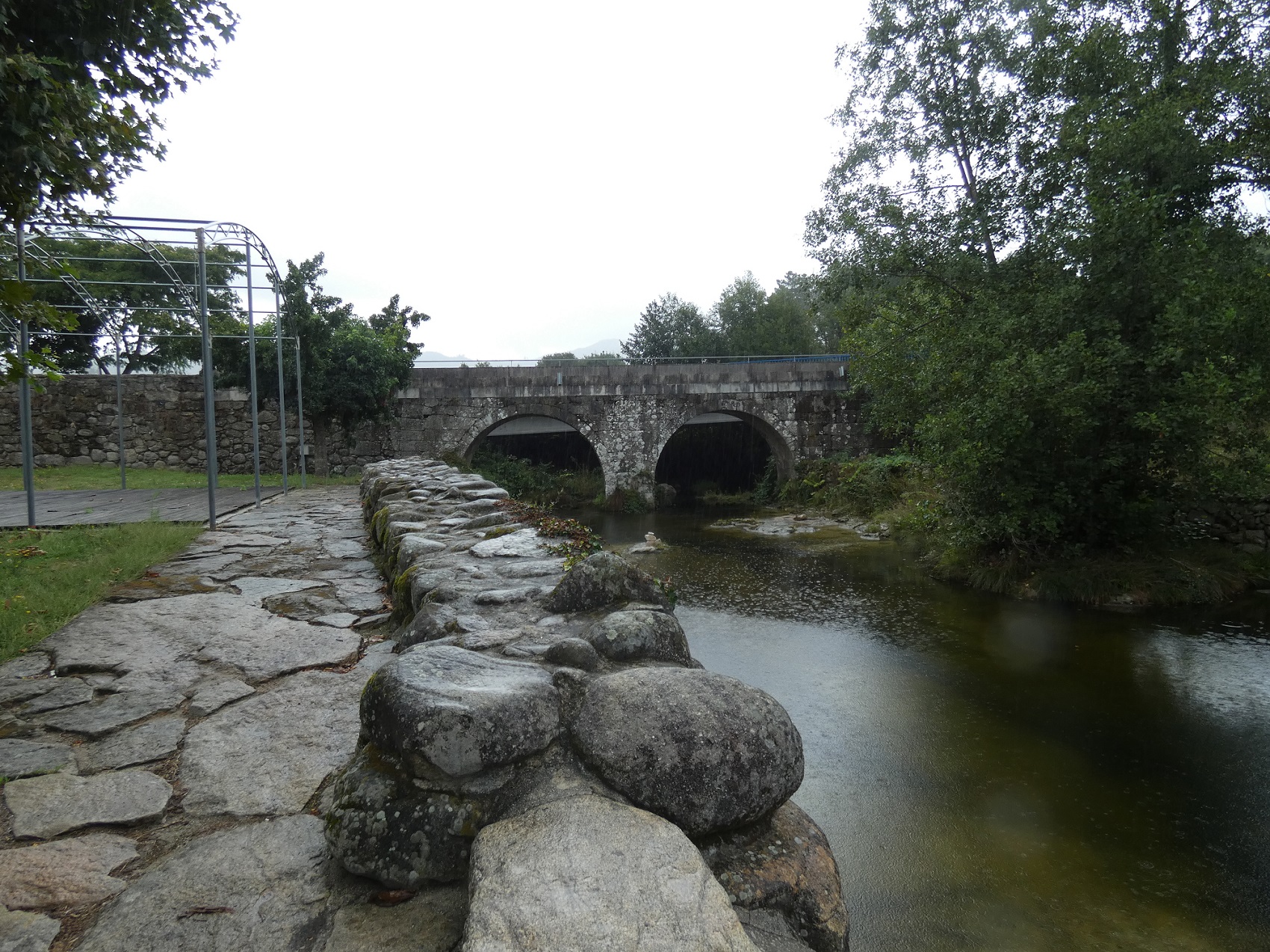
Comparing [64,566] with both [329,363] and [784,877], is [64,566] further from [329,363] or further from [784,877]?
[329,363]

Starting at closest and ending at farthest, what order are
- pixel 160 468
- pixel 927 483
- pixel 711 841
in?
pixel 711 841 → pixel 927 483 → pixel 160 468

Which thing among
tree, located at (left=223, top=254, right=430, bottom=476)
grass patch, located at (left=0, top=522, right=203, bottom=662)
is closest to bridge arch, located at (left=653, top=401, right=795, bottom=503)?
tree, located at (left=223, top=254, right=430, bottom=476)

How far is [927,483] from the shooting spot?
13.8 meters

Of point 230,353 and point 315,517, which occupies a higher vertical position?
point 230,353

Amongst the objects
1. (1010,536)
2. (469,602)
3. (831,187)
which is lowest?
(1010,536)

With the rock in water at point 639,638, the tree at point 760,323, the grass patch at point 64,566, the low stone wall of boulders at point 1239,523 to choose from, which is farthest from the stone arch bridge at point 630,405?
the tree at point 760,323

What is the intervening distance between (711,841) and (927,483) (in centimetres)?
1306

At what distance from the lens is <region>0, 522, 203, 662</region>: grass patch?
3680mm

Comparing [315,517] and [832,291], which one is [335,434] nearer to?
[315,517]

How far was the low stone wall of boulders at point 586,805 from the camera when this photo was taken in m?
1.37

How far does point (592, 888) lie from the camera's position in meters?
1.41

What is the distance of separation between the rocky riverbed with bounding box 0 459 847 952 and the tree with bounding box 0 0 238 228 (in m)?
2.15

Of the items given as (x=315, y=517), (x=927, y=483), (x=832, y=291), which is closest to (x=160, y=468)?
(x=315, y=517)

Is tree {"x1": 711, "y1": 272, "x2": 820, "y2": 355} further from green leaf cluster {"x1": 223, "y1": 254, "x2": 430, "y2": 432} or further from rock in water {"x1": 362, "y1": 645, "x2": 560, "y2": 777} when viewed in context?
rock in water {"x1": 362, "y1": 645, "x2": 560, "y2": 777}
